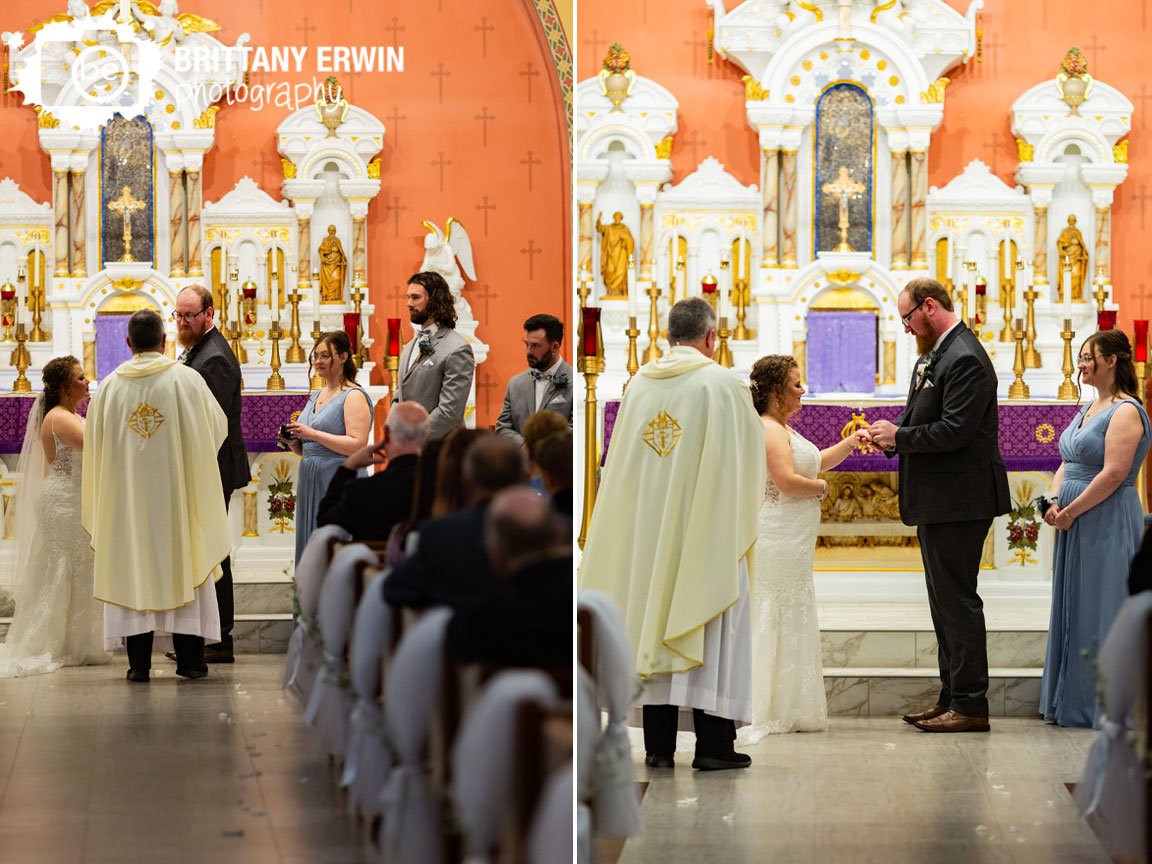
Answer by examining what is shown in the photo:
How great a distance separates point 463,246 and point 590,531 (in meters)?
0.95

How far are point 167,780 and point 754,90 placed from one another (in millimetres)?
5293

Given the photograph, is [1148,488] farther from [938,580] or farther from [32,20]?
[32,20]

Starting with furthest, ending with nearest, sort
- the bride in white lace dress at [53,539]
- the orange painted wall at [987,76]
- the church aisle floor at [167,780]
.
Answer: the orange painted wall at [987,76]
the church aisle floor at [167,780]
the bride in white lace dress at [53,539]

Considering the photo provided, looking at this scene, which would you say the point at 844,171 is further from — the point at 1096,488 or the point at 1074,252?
the point at 1096,488

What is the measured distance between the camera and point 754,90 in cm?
670

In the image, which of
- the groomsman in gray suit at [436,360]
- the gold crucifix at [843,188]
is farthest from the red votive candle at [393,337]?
the gold crucifix at [843,188]

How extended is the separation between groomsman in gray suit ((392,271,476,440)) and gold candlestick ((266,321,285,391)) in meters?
0.17

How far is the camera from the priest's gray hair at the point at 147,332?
1897 millimetres

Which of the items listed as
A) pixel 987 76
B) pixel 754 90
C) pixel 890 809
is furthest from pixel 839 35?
pixel 890 809

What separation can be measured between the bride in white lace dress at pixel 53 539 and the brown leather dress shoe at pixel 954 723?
2196 millimetres

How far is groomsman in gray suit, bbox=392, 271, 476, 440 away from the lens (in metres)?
1.81

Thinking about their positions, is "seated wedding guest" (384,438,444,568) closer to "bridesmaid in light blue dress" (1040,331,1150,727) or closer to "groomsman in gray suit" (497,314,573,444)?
"groomsman in gray suit" (497,314,573,444)

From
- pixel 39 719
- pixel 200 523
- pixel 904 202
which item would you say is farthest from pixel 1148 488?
pixel 904 202

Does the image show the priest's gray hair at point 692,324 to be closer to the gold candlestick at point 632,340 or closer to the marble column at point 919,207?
A: the gold candlestick at point 632,340
